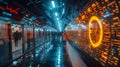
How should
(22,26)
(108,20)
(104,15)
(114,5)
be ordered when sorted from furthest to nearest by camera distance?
1. (22,26)
2. (104,15)
3. (108,20)
4. (114,5)

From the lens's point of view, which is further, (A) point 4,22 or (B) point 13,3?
(B) point 13,3

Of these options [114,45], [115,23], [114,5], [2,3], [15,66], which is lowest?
[15,66]

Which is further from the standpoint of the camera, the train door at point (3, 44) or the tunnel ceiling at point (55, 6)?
the train door at point (3, 44)

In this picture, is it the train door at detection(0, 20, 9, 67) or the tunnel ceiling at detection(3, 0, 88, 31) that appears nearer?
the tunnel ceiling at detection(3, 0, 88, 31)

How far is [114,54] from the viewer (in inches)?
96.1

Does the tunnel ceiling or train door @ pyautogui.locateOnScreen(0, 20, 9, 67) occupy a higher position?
the tunnel ceiling

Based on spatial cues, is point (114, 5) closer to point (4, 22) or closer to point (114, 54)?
point (114, 54)

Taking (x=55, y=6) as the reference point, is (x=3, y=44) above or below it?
below

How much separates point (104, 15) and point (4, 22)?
9.45 metres

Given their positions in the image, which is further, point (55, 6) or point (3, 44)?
point (55, 6)

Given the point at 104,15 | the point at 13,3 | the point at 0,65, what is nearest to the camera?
the point at 104,15

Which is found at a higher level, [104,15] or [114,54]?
[104,15]

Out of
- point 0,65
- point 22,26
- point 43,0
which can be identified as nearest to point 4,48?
point 0,65

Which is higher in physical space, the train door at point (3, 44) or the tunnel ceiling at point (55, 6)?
the tunnel ceiling at point (55, 6)
